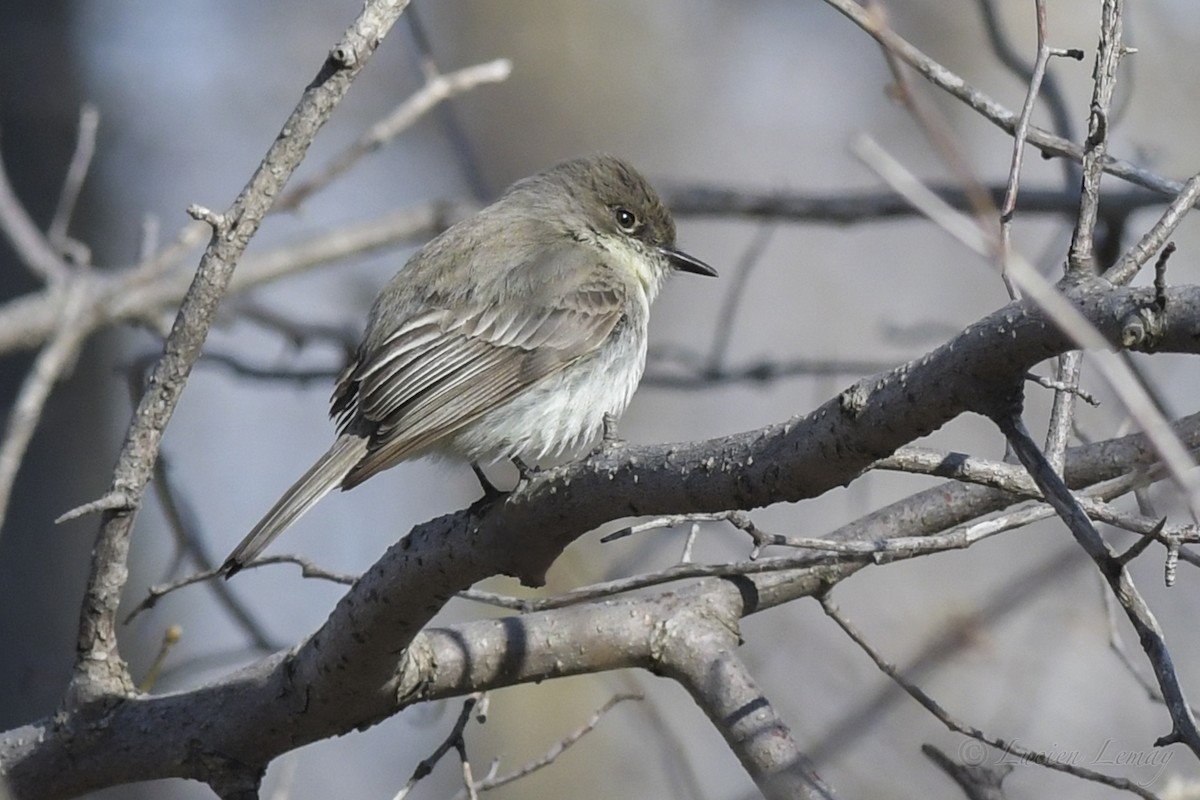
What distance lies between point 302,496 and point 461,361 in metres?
0.78

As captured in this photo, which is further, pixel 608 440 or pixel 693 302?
pixel 693 302

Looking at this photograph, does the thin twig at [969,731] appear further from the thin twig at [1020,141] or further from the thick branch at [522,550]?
the thin twig at [1020,141]

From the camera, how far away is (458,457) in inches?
164

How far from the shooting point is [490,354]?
4324 mm

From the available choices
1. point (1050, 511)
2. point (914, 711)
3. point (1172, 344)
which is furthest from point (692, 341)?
point (1172, 344)

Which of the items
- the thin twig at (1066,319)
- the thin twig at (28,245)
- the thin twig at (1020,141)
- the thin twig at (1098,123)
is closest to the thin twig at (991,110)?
the thin twig at (1020,141)

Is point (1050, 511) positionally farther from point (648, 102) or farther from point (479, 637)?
point (648, 102)

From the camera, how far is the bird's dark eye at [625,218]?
17.3 feet

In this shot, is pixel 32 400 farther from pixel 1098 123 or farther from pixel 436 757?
pixel 1098 123

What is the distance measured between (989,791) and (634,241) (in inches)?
112

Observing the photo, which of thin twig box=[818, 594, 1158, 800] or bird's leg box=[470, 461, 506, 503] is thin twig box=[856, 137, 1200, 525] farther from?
bird's leg box=[470, 461, 506, 503]

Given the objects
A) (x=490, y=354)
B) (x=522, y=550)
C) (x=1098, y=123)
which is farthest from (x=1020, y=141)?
(x=490, y=354)

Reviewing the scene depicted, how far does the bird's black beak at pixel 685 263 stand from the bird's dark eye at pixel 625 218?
140 millimetres

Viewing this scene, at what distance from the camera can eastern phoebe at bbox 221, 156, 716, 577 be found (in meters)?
4.00
